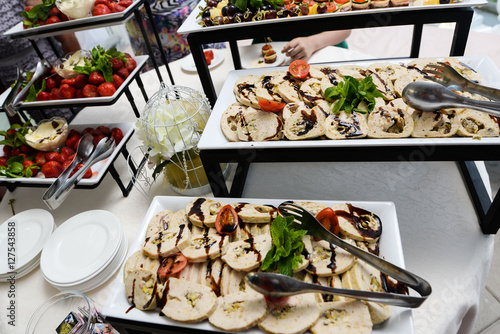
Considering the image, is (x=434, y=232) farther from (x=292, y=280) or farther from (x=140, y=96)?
(x=140, y=96)

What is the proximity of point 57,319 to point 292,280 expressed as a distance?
27.6 inches

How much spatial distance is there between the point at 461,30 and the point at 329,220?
84 centimetres

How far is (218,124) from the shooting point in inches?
39.7

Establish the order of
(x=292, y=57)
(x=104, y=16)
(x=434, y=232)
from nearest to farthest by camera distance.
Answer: (x=434, y=232), (x=104, y=16), (x=292, y=57)

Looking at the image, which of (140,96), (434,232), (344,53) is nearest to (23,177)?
(140,96)

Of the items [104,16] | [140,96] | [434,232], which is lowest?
[434,232]

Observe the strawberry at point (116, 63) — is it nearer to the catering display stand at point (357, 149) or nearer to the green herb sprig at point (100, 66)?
the green herb sprig at point (100, 66)

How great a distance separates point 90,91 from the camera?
131cm

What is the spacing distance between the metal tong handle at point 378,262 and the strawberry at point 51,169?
97 cm

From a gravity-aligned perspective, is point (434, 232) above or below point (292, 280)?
below

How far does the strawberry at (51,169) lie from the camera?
123 cm

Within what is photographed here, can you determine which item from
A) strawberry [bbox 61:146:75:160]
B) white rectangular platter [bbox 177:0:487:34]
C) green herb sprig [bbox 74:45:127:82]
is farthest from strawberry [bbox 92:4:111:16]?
strawberry [bbox 61:146:75:160]

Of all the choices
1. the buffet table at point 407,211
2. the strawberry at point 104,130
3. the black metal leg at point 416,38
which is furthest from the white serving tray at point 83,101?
the black metal leg at point 416,38

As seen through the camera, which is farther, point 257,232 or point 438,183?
point 438,183
